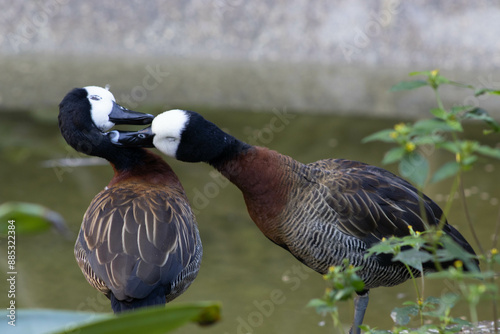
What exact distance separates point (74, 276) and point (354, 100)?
319 centimetres

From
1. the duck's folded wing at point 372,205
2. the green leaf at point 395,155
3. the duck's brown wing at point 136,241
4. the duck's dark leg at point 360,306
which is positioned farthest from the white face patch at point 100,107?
the green leaf at point 395,155

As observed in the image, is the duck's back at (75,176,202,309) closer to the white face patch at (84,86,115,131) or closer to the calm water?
the white face patch at (84,86,115,131)

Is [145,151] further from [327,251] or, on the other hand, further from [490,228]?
[490,228]

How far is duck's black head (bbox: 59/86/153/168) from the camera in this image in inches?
129

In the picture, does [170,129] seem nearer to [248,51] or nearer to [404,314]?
[404,314]

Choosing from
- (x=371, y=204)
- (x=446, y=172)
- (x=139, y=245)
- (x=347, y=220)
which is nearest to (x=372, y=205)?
(x=371, y=204)

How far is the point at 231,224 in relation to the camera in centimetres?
457

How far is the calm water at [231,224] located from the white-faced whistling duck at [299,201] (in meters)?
0.68

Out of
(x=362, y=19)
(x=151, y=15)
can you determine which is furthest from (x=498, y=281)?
(x=151, y=15)

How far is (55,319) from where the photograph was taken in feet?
4.00

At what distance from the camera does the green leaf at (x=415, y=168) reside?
1.62 metres

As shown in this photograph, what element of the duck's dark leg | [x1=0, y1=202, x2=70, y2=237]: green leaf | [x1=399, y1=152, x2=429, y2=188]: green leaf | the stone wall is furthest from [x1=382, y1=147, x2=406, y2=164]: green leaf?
the stone wall

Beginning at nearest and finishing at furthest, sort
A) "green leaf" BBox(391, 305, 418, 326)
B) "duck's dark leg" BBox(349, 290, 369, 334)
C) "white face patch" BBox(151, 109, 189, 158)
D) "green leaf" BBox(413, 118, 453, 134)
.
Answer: "green leaf" BBox(413, 118, 453, 134) → "green leaf" BBox(391, 305, 418, 326) → "white face patch" BBox(151, 109, 189, 158) → "duck's dark leg" BBox(349, 290, 369, 334)

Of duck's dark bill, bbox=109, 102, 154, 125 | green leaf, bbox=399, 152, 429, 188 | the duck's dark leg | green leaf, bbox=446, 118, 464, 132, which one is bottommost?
the duck's dark leg
